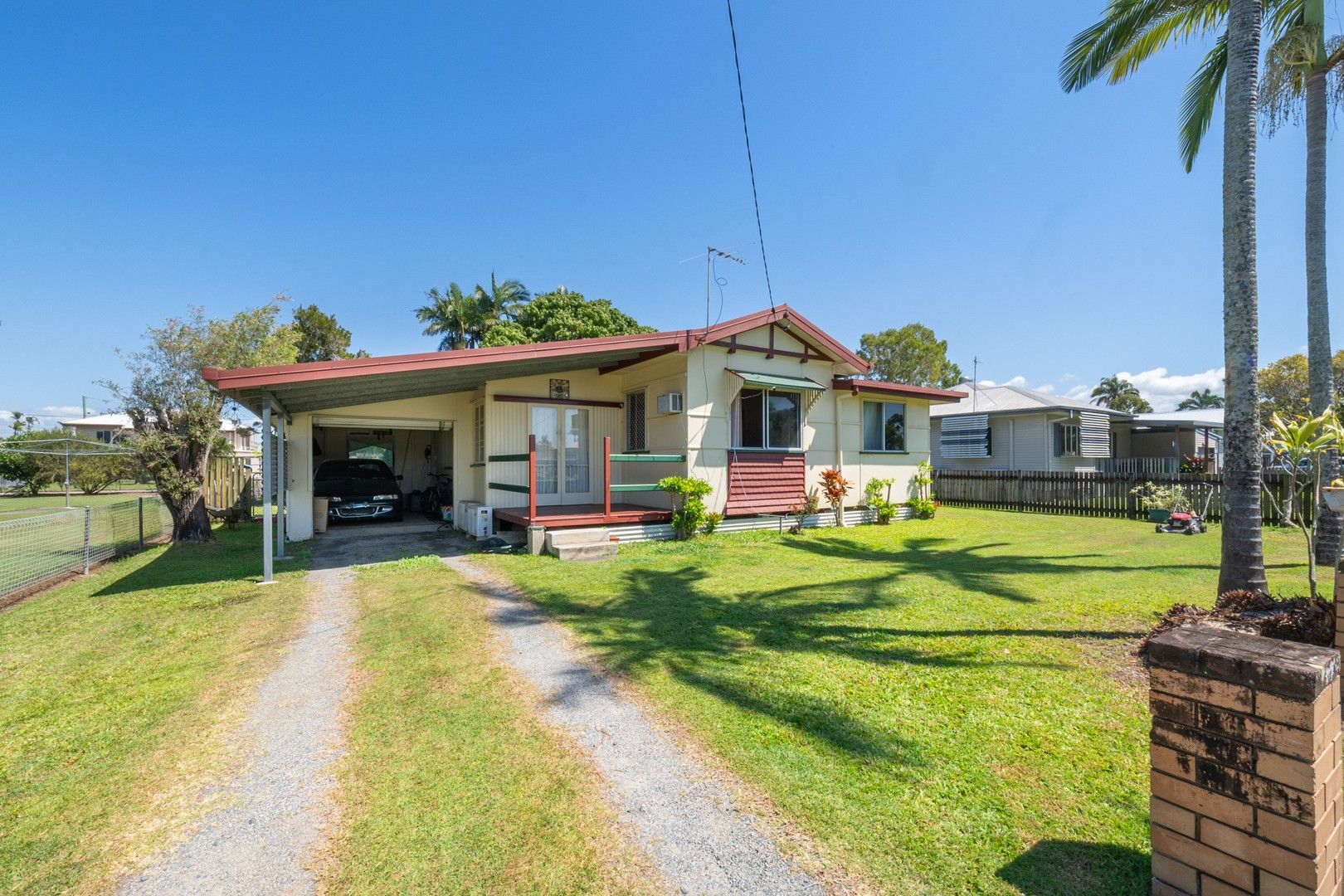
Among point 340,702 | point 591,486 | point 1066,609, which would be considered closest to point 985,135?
point 1066,609

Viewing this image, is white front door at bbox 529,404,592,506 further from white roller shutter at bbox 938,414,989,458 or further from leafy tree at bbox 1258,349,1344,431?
leafy tree at bbox 1258,349,1344,431

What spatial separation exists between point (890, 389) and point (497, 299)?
2668cm

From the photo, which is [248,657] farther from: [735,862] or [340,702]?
[735,862]

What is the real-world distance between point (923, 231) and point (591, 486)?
9.40 meters

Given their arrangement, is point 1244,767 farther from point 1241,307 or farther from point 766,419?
point 766,419

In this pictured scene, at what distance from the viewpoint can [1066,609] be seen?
5773 millimetres

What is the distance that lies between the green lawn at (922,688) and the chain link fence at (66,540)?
230 inches

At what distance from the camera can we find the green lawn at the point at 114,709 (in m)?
2.51

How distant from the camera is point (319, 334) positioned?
103ft

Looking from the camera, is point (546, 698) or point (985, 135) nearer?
point (546, 698)

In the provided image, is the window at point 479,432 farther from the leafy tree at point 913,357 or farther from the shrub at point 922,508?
the leafy tree at point 913,357

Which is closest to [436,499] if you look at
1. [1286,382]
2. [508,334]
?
[508,334]

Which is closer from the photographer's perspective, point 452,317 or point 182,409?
point 182,409

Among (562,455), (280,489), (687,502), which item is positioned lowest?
(687,502)
